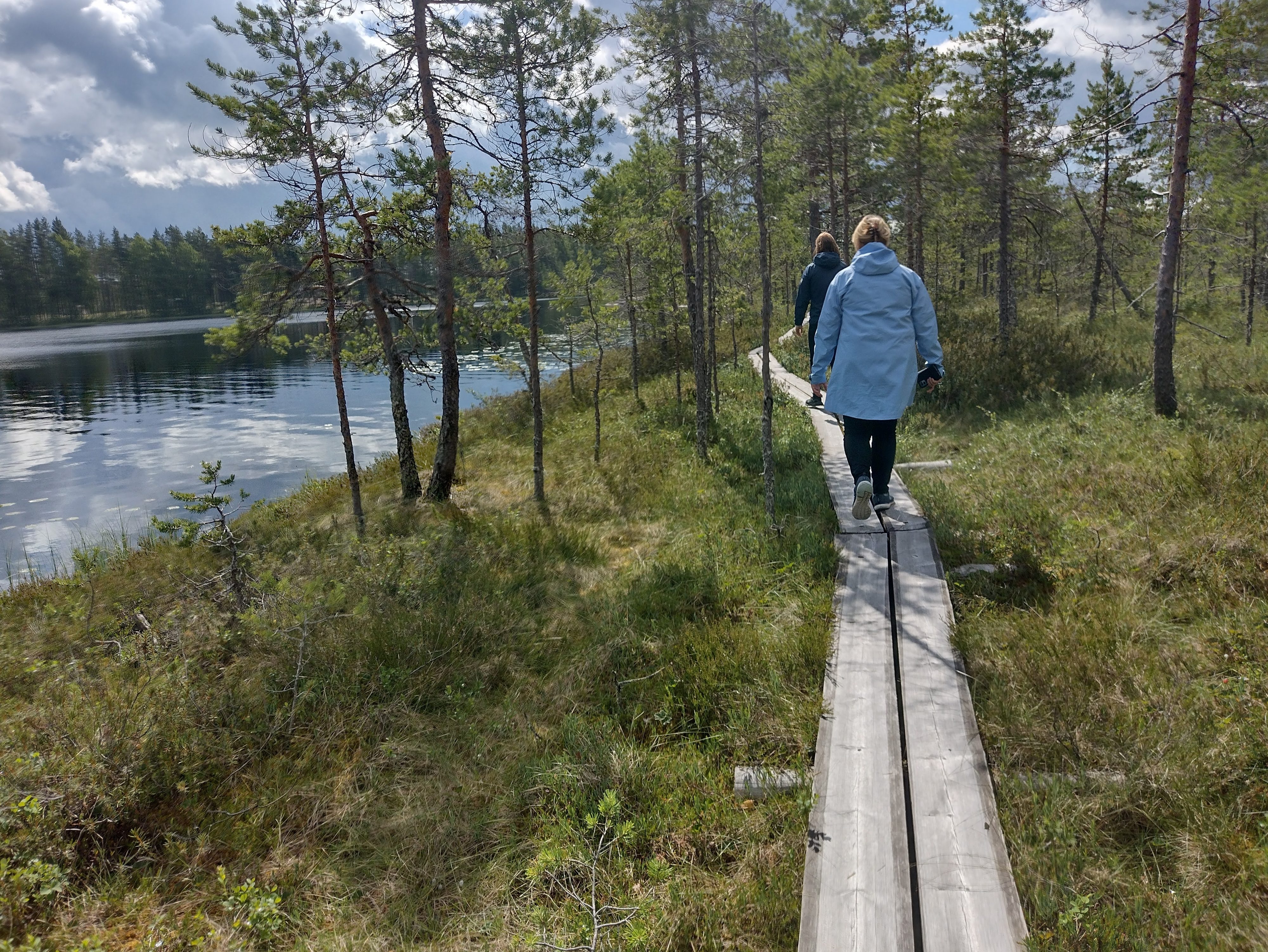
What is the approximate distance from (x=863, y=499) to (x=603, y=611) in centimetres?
243

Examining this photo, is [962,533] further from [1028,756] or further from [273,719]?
[273,719]


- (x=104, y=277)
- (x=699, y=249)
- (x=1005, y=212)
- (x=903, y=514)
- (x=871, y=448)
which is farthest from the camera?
(x=104, y=277)

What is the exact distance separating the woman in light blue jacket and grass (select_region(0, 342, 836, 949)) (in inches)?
51.0

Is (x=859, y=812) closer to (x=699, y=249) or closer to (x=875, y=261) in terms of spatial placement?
(x=875, y=261)

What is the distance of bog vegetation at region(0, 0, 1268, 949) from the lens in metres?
2.61

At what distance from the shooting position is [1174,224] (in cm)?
955

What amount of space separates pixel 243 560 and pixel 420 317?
5.88 meters

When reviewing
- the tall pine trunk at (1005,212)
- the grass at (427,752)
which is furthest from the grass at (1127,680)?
the tall pine trunk at (1005,212)

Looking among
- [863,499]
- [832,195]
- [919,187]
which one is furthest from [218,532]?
[919,187]

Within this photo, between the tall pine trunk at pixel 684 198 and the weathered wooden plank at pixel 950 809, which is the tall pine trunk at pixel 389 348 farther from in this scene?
the weathered wooden plank at pixel 950 809

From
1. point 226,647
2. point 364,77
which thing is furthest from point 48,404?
point 226,647

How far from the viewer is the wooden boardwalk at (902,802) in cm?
212

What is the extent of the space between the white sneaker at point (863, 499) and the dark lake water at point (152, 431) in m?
8.82

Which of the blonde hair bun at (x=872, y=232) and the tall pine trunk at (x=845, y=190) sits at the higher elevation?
the tall pine trunk at (x=845, y=190)
